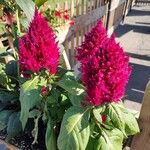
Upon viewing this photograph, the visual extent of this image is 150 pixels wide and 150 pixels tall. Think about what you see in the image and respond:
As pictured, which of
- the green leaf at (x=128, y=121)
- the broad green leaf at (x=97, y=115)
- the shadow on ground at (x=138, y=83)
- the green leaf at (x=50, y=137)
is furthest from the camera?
the shadow on ground at (x=138, y=83)

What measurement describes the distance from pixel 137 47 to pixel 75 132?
192 inches

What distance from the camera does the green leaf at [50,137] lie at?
158 cm

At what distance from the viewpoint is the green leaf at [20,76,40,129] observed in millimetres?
1461

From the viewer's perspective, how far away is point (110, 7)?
19.9 ft

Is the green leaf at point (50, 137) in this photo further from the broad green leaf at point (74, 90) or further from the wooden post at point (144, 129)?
the wooden post at point (144, 129)

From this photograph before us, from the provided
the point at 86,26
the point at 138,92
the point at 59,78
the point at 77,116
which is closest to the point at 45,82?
the point at 59,78

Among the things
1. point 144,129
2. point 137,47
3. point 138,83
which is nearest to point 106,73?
point 144,129

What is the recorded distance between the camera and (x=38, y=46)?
139cm

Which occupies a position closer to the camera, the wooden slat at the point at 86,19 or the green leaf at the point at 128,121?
the green leaf at the point at 128,121

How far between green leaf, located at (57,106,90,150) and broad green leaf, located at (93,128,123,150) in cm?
13

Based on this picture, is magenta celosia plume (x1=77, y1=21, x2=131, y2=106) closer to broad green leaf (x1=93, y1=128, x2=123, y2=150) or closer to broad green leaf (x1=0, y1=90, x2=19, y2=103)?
broad green leaf (x1=93, y1=128, x2=123, y2=150)

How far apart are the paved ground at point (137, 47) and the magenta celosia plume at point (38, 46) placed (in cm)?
241

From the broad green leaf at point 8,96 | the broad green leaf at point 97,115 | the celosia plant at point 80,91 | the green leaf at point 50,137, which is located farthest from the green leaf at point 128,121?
the broad green leaf at point 8,96

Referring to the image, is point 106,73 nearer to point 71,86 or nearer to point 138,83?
point 71,86
